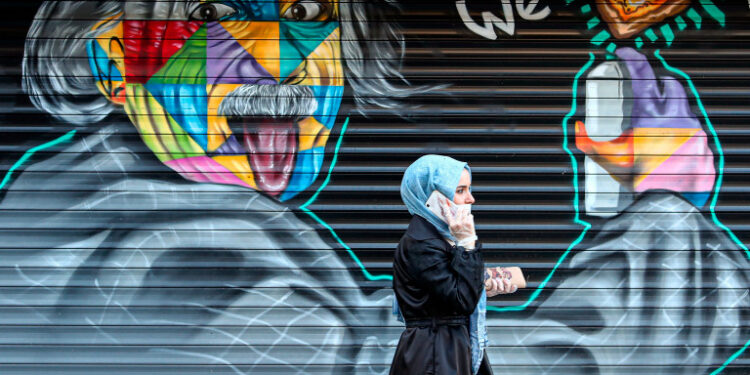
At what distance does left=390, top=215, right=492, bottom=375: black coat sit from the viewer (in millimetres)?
2822

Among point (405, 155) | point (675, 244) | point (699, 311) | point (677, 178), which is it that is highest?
point (405, 155)

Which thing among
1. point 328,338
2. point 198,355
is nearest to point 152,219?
point 198,355

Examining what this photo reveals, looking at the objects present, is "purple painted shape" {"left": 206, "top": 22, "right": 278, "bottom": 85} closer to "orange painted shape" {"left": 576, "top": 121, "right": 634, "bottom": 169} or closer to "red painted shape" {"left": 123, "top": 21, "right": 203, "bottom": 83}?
"red painted shape" {"left": 123, "top": 21, "right": 203, "bottom": 83}

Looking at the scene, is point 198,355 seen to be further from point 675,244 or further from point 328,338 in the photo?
point 675,244

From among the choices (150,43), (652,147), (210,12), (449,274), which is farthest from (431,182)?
(150,43)

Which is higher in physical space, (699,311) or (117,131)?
(117,131)

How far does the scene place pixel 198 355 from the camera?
4.41 m

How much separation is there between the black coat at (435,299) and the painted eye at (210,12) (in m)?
2.28

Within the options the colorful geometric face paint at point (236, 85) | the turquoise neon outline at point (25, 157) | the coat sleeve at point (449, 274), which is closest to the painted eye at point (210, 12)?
the colorful geometric face paint at point (236, 85)

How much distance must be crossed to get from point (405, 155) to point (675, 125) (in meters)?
1.70

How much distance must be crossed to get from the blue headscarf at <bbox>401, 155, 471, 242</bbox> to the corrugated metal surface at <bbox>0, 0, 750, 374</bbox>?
4.90 ft

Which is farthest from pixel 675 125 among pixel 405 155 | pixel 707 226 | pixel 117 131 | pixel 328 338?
pixel 117 131

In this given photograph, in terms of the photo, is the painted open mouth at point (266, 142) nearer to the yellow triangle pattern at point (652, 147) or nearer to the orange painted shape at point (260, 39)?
the orange painted shape at point (260, 39)

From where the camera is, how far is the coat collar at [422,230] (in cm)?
289
